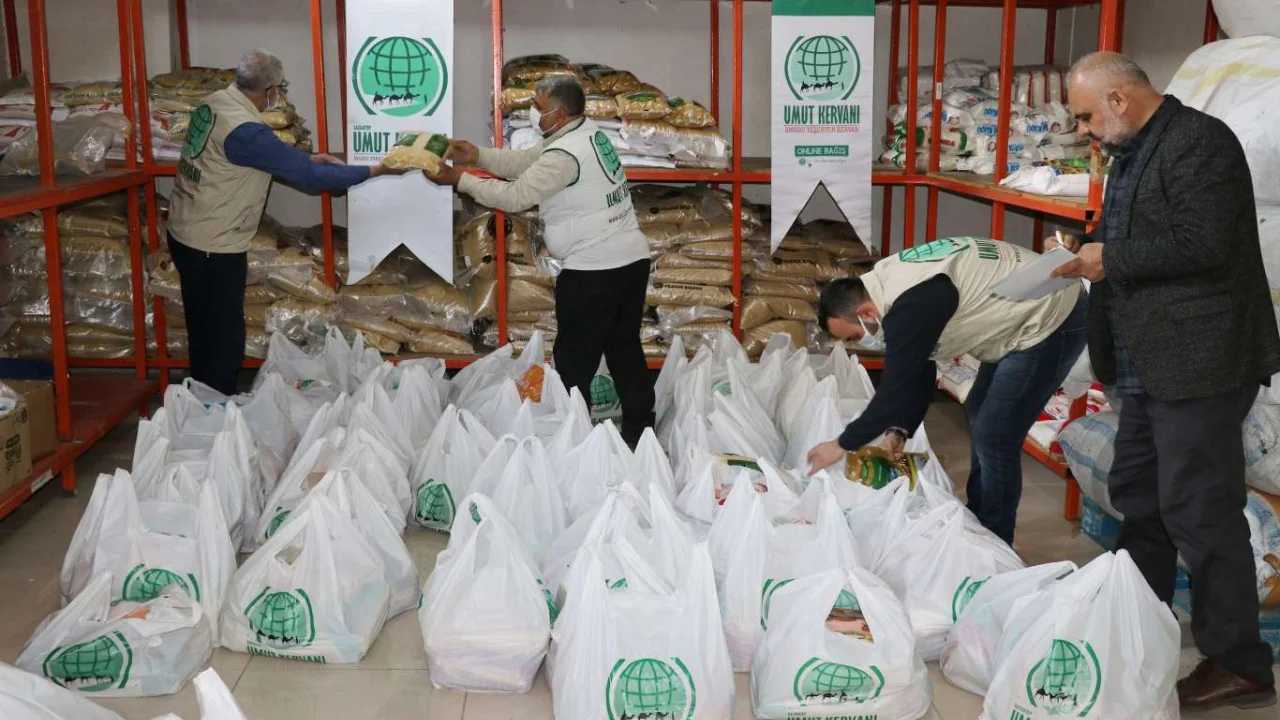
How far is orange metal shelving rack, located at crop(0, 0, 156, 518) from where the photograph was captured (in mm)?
3902

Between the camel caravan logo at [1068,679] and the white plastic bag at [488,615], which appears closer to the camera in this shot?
the camel caravan logo at [1068,679]

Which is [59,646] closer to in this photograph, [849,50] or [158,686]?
[158,686]

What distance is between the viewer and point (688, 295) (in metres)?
5.54

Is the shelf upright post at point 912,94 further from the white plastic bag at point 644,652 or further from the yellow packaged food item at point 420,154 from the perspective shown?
the white plastic bag at point 644,652

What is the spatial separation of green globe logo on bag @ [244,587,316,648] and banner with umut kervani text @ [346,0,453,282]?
2.42 metres

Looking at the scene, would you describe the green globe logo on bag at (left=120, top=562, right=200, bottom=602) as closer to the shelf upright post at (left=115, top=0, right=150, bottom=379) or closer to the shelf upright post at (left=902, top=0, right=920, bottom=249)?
the shelf upright post at (left=115, top=0, right=150, bottom=379)

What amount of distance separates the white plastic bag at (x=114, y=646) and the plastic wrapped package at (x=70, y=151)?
2.33 m

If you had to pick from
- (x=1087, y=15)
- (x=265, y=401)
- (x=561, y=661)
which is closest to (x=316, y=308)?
(x=265, y=401)

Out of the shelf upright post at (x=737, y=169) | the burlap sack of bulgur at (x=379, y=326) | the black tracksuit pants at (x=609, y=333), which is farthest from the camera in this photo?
→ the burlap sack of bulgur at (x=379, y=326)

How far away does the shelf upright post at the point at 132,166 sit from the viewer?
4961 millimetres

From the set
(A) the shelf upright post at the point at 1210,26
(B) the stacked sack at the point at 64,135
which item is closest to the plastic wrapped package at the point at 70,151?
(B) the stacked sack at the point at 64,135

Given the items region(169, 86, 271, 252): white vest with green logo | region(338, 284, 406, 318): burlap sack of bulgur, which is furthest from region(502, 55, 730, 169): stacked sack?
region(169, 86, 271, 252): white vest with green logo

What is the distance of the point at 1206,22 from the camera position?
14.7 ft

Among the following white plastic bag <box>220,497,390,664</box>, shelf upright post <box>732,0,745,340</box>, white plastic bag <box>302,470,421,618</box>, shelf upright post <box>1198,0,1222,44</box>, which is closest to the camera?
white plastic bag <box>220,497,390,664</box>
